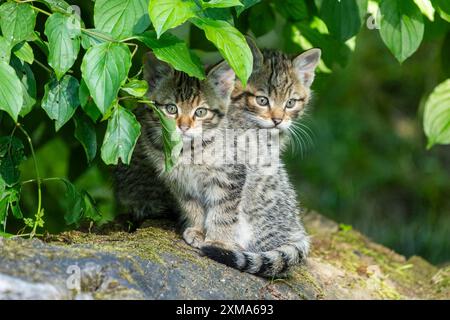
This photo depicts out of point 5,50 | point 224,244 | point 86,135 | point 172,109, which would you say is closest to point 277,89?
point 172,109

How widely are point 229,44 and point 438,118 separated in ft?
4.11

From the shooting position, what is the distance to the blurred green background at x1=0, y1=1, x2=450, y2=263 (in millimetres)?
5875

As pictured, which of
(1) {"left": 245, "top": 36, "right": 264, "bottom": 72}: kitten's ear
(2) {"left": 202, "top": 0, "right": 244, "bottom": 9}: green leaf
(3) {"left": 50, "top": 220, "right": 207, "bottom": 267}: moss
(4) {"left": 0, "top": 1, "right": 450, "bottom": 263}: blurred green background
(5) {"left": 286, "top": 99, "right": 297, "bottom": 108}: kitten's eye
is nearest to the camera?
(2) {"left": 202, "top": 0, "right": 244, "bottom": 9}: green leaf

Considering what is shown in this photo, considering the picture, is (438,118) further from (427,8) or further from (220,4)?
(220,4)

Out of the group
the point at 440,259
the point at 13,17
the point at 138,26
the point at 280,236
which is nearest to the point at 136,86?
the point at 138,26

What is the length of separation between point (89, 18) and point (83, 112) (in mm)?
897

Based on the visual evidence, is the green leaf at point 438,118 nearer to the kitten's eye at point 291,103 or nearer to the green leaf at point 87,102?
the kitten's eye at point 291,103

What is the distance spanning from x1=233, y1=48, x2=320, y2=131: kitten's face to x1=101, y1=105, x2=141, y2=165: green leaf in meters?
1.45

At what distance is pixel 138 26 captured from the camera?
3469 mm

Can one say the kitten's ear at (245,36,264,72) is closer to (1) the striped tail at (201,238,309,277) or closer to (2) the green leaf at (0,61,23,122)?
(1) the striped tail at (201,238,309,277)

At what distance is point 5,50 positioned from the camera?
3350mm

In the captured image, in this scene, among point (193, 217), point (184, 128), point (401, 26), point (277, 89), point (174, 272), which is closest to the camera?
point (174, 272)

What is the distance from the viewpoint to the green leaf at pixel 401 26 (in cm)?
390

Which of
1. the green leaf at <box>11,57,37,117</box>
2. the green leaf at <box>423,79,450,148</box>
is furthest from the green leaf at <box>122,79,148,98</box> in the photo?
the green leaf at <box>423,79,450,148</box>
